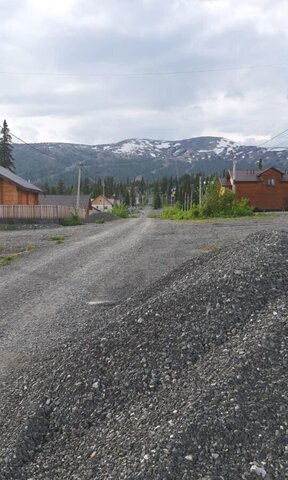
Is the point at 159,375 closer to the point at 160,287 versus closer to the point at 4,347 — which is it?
the point at 4,347

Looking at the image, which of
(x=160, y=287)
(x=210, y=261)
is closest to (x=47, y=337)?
(x=160, y=287)

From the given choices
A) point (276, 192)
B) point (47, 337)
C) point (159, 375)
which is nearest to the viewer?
point (159, 375)

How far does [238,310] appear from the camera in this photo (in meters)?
5.29

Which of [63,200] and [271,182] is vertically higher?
[271,182]

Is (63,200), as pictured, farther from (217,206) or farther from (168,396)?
(168,396)

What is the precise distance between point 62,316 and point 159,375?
11.8ft

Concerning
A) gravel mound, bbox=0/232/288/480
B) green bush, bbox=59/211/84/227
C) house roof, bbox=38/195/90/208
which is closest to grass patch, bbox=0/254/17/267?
gravel mound, bbox=0/232/288/480

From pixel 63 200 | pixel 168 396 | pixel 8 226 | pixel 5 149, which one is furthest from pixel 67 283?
pixel 5 149

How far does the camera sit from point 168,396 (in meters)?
4.04

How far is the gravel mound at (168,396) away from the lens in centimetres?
332

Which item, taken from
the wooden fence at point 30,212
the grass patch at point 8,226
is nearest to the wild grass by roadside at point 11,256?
the grass patch at point 8,226

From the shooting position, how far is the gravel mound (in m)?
3.32

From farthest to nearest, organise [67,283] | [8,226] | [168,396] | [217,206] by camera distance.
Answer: [217,206], [8,226], [67,283], [168,396]

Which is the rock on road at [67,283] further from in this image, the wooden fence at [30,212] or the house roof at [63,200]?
the house roof at [63,200]
